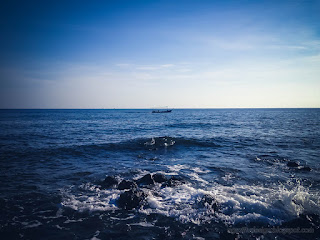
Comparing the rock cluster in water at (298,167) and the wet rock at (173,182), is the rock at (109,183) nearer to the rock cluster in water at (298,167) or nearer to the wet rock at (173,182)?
the wet rock at (173,182)

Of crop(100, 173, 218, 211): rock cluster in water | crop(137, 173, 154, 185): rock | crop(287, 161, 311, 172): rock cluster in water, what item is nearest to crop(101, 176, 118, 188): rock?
crop(100, 173, 218, 211): rock cluster in water

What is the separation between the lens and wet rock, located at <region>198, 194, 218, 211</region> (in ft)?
26.6

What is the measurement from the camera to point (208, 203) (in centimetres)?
831

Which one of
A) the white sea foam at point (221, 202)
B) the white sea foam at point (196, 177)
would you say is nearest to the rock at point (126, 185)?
the white sea foam at point (221, 202)

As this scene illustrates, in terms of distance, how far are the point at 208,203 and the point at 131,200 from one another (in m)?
4.02

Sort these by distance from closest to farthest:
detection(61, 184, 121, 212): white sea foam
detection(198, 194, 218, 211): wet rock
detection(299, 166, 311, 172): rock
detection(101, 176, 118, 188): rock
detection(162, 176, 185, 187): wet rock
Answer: detection(198, 194, 218, 211): wet rock < detection(61, 184, 121, 212): white sea foam < detection(101, 176, 118, 188): rock < detection(162, 176, 185, 187): wet rock < detection(299, 166, 311, 172): rock

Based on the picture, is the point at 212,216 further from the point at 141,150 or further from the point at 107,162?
the point at 141,150

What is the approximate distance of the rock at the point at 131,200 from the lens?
840 centimetres

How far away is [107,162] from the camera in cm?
1641

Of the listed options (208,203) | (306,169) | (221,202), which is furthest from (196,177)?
(306,169)

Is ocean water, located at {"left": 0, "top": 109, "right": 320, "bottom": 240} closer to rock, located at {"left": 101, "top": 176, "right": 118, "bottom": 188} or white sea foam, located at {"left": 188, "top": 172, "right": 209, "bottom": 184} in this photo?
white sea foam, located at {"left": 188, "top": 172, "right": 209, "bottom": 184}

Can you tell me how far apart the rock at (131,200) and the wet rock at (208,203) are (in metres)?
3.16

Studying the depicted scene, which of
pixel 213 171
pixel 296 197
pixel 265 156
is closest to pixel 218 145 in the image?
pixel 265 156

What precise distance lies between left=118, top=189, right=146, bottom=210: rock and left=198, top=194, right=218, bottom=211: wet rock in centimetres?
316
